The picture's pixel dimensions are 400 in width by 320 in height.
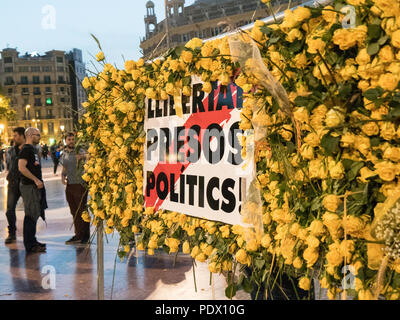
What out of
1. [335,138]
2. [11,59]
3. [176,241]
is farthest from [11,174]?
[11,59]

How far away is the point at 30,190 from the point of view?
6090 millimetres

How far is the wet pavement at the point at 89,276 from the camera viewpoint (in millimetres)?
4398

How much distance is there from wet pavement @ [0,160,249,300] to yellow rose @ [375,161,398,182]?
2.76 metres

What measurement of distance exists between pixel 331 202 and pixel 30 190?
218 inches

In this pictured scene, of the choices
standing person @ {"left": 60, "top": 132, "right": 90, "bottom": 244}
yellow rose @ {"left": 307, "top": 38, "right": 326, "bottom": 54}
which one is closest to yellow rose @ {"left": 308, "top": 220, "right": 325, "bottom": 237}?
yellow rose @ {"left": 307, "top": 38, "right": 326, "bottom": 54}

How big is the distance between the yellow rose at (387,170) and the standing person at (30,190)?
5.56 metres

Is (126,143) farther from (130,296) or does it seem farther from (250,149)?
(130,296)

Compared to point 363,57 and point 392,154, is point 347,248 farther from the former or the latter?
point 363,57

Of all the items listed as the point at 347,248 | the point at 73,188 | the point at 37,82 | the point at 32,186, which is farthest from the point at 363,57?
the point at 37,82

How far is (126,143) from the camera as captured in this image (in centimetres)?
243

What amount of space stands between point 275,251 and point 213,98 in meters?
0.71

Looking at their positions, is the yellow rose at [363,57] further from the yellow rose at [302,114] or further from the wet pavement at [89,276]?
the wet pavement at [89,276]

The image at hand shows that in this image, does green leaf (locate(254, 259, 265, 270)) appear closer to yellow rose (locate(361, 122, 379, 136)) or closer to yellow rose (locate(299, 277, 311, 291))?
yellow rose (locate(299, 277, 311, 291))
